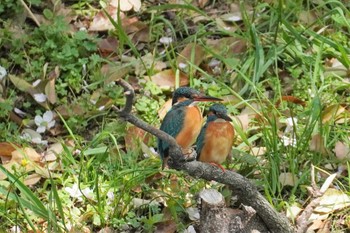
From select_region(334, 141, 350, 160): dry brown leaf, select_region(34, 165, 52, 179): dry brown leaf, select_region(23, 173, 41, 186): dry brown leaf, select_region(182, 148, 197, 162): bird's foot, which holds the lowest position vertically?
select_region(334, 141, 350, 160): dry brown leaf

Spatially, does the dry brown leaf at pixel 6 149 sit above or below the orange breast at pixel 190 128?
below

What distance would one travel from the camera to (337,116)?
18.8 feet

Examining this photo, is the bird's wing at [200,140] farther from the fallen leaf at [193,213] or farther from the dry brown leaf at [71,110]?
the dry brown leaf at [71,110]

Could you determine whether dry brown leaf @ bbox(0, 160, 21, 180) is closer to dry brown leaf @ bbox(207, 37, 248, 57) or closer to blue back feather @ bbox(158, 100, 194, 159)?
blue back feather @ bbox(158, 100, 194, 159)

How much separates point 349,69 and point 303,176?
3.87ft

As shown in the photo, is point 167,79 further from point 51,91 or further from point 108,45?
point 51,91

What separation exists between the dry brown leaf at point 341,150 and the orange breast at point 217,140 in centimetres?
121

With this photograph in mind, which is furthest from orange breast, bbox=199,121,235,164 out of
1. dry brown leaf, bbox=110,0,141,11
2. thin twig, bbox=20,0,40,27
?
thin twig, bbox=20,0,40,27

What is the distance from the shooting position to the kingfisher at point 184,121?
4.41 m

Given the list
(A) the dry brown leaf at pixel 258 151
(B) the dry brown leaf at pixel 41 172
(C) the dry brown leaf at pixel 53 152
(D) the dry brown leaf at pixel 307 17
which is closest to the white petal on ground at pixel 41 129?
(C) the dry brown leaf at pixel 53 152

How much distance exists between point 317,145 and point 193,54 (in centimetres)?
130

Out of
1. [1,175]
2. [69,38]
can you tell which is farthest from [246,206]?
[69,38]

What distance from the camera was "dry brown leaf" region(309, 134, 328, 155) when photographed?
5406mm

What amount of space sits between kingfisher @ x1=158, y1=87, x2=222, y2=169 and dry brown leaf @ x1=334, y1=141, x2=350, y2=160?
1304mm
